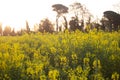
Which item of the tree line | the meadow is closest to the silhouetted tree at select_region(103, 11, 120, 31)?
the tree line

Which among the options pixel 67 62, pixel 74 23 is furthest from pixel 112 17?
pixel 67 62

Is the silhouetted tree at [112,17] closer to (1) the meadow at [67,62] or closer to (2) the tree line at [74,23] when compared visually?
(2) the tree line at [74,23]

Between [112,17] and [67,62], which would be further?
[112,17]

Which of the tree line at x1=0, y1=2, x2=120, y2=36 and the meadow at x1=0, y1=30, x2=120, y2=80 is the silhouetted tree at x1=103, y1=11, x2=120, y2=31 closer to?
the tree line at x1=0, y1=2, x2=120, y2=36

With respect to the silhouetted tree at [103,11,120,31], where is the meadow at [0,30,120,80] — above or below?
below

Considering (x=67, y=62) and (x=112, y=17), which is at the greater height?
(x=112, y=17)

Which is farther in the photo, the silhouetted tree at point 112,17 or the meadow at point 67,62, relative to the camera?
the silhouetted tree at point 112,17

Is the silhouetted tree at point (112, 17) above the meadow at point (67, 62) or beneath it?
above

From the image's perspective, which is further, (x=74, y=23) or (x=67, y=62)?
(x=74, y=23)

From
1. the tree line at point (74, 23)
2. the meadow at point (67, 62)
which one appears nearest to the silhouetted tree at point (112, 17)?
the tree line at point (74, 23)

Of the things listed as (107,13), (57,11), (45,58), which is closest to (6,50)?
(45,58)

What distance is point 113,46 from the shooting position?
934 centimetres

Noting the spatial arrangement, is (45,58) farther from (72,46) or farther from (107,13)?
(107,13)

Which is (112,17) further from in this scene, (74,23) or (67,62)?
(67,62)
